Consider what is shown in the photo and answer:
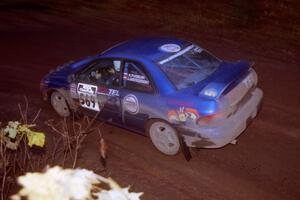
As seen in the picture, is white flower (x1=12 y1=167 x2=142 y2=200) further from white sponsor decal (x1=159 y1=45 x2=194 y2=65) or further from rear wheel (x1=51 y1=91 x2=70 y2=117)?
rear wheel (x1=51 y1=91 x2=70 y2=117)

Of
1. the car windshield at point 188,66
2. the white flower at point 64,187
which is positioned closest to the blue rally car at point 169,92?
the car windshield at point 188,66

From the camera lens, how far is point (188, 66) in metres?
6.65

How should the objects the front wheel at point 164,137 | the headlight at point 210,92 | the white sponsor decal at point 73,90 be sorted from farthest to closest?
the white sponsor decal at point 73,90, the front wheel at point 164,137, the headlight at point 210,92

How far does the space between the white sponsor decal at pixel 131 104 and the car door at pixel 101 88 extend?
0.44 ft

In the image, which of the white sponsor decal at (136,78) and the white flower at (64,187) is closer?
the white flower at (64,187)

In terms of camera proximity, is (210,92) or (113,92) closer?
(210,92)

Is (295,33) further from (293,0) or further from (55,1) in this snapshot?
(55,1)

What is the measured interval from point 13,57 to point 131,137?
589 cm

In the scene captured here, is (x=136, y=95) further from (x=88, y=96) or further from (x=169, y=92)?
(x=88, y=96)

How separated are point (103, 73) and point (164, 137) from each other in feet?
4.91

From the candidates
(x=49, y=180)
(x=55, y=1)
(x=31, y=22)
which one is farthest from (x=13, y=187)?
(x=55, y=1)

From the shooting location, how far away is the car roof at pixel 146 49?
265 inches

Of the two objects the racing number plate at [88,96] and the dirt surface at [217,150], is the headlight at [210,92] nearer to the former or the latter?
the dirt surface at [217,150]

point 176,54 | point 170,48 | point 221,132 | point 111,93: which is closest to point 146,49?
point 170,48
